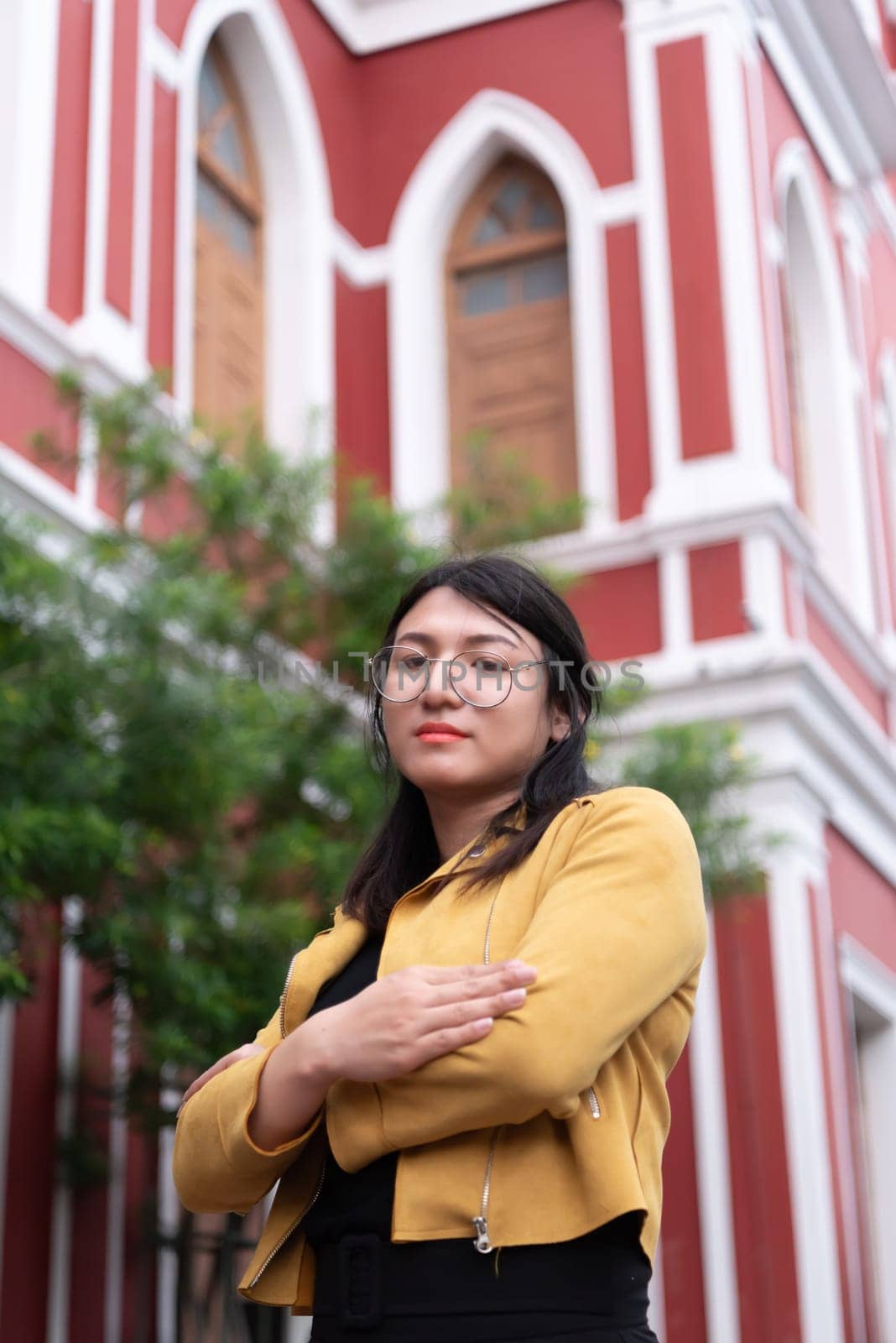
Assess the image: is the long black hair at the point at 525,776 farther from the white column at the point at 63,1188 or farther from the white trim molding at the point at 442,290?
the white trim molding at the point at 442,290

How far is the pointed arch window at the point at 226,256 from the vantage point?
8570 millimetres

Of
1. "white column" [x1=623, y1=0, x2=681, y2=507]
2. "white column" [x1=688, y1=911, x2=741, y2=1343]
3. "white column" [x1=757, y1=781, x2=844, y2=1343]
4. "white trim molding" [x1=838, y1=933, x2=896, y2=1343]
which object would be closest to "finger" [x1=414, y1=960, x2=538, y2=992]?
"white column" [x1=688, y1=911, x2=741, y2=1343]

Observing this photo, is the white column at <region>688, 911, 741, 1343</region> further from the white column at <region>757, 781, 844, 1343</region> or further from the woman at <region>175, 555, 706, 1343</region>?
the woman at <region>175, 555, 706, 1343</region>

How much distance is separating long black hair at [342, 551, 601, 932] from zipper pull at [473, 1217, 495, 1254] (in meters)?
0.38

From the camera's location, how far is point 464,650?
2123 millimetres

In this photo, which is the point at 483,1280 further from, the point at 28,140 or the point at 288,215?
the point at 288,215

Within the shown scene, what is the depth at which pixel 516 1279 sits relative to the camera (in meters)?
1.78

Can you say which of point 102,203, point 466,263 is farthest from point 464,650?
point 466,263

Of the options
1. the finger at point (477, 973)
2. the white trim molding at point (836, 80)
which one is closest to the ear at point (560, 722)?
the finger at point (477, 973)

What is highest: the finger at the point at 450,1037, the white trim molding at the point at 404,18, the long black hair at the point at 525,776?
the white trim molding at the point at 404,18

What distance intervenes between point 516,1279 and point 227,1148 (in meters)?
0.33

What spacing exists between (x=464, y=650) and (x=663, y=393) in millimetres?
6956

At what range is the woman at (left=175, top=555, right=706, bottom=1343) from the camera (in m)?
1.78

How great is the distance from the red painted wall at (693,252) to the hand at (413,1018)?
7.10 m
